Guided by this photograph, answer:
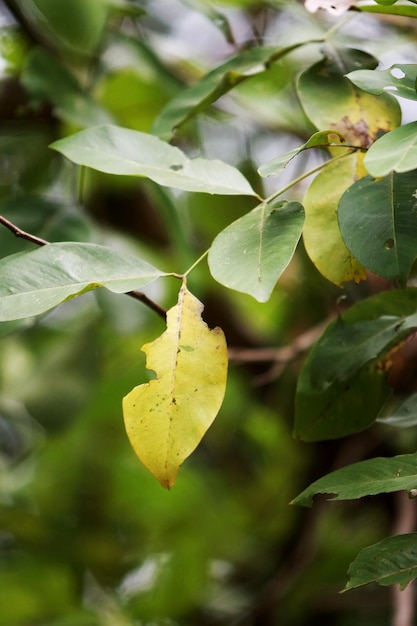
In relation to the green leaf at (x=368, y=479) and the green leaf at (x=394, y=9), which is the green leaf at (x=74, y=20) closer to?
the green leaf at (x=394, y=9)

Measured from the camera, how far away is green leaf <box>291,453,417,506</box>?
1.16 ft

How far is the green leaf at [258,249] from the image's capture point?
1.13 feet

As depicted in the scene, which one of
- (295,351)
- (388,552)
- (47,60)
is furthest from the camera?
(295,351)

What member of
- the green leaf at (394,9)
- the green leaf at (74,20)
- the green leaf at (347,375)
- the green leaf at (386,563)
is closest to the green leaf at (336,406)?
the green leaf at (347,375)

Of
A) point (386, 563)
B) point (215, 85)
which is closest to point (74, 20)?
point (215, 85)

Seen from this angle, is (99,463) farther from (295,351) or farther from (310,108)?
(310,108)

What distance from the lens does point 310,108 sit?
480mm

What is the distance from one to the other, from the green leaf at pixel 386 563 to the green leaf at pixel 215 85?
1.02 ft

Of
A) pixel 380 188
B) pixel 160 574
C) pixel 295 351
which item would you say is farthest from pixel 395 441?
pixel 380 188

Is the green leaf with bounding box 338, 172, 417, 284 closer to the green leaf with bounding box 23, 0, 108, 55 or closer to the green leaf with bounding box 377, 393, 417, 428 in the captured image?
the green leaf with bounding box 377, 393, 417, 428

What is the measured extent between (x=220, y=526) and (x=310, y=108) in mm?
760

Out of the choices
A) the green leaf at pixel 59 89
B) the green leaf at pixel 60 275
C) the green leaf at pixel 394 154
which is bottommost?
the green leaf at pixel 59 89

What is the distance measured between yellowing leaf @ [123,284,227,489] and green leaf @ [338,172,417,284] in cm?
8

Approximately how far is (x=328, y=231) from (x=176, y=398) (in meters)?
0.14
